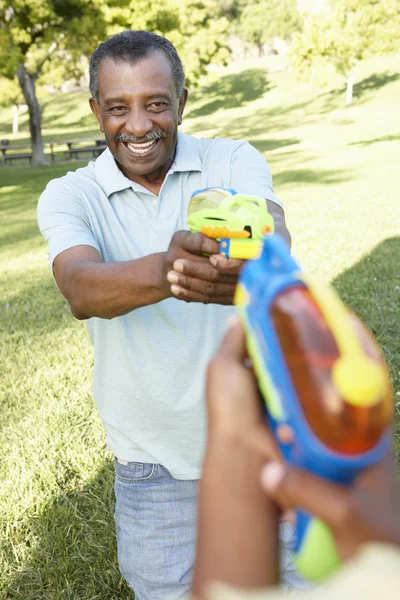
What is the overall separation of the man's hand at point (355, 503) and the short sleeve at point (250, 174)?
5.64 feet

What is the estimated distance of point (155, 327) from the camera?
8.79ft

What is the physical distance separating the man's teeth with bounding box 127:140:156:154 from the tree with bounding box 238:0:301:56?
6381 centimetres

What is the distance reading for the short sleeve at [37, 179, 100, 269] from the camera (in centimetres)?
236

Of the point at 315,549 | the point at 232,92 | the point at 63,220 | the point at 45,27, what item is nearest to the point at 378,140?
the point at 45,27

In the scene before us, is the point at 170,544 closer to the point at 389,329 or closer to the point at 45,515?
the point at 45,515

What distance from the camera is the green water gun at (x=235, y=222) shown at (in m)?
1.58

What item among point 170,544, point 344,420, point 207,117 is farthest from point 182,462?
point 207,117

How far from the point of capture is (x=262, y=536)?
0.89 metres

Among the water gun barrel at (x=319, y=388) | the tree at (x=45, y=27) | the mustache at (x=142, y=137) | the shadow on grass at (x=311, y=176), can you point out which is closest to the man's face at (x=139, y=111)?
the mustache at (x=142, y=137)

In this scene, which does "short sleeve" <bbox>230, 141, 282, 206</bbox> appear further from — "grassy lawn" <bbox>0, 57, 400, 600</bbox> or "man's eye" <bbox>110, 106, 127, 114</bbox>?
"grassy lawn" <bbox>0, 57, 400, 600</bbox>

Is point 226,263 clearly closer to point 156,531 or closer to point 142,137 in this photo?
point 142,137

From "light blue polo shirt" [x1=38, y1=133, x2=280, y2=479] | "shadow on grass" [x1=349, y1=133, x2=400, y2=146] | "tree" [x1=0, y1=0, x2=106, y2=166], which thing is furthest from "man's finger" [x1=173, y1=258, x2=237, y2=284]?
"shadow on grass" [x1=349, y1=133, x2=400, y2=146]

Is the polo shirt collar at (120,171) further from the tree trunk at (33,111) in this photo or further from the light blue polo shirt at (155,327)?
the tree trunk at (33,111)

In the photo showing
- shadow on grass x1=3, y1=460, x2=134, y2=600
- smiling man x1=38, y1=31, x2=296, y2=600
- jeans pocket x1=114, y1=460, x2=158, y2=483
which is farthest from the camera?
shadow on grass x1=3, y1=460, x2=134, y2=600
